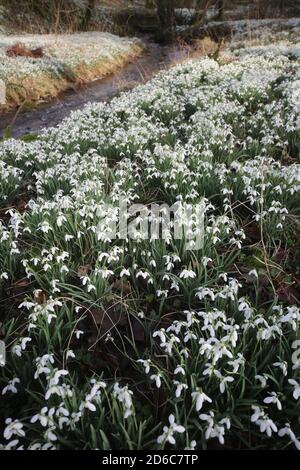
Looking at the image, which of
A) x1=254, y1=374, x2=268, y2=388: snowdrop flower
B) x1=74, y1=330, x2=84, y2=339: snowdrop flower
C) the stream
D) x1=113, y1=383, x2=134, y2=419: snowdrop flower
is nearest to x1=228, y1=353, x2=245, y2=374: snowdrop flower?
x1=254, y1=374, x2=268, y2=388: snowdrop flower

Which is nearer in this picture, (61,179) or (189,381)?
(189,381)

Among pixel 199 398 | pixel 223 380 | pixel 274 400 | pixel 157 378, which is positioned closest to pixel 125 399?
pixel 157 378

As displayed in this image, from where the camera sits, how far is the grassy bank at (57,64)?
11.9 metres

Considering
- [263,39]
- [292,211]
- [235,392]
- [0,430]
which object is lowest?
[0,430]

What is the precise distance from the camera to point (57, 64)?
13.9m

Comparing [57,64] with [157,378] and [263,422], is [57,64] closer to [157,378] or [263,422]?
[157,378]

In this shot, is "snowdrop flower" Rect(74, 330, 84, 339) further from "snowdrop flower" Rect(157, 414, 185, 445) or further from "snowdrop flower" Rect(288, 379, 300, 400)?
"snowdrop flower" Rect(288, 379, 300, 400)

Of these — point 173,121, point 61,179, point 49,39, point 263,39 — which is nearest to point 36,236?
point 61,179

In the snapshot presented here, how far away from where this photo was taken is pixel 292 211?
4.01 meters

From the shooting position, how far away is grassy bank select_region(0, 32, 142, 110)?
1187cm

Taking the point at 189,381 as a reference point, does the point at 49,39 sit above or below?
above

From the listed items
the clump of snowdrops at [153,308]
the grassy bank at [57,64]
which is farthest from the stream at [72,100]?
the clump of snowdrops at [153,308]
